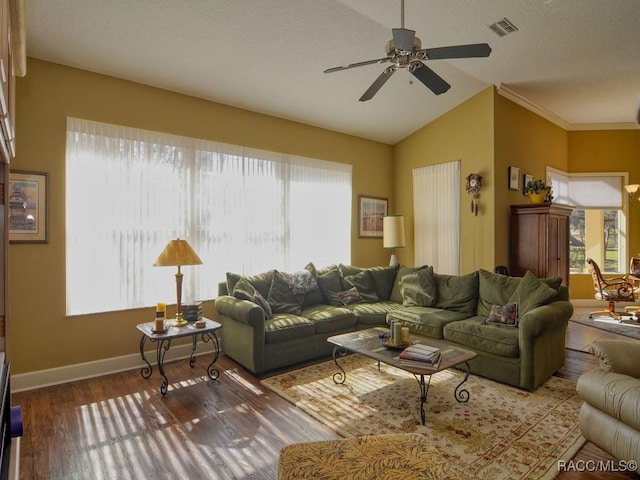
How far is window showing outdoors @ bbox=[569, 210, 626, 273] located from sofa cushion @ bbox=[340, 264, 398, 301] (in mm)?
4462

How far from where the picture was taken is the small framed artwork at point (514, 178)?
5336mm

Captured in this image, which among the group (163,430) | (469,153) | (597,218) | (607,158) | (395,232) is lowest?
(163,430)

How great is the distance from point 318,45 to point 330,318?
296 cm

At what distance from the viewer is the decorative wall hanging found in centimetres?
518

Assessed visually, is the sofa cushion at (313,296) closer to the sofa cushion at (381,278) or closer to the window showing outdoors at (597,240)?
the sofa cushion at (381,278)

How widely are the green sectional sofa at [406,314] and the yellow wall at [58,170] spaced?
1.26 meters

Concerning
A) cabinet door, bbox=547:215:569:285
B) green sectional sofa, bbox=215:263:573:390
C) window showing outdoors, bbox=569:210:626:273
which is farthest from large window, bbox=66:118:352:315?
window showing outdoors, bbox=569:210:626:273

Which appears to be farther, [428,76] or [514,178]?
[514,178]

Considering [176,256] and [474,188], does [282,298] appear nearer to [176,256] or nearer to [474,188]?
[176,256]

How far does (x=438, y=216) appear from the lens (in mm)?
5793

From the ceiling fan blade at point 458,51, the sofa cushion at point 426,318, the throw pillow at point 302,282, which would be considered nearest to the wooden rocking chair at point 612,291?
the sofa cushion at point 426,318

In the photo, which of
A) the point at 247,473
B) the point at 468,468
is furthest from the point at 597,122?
the point at 247,473

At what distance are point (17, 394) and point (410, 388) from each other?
11.4ft

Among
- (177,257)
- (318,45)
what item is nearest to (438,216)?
(318,45)
